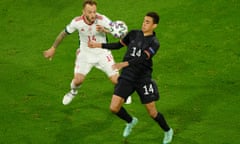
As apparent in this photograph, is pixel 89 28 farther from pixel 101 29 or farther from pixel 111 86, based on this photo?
pixel 111 86

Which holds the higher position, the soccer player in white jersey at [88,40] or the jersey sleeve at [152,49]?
the jersey sleeve at [152,49]

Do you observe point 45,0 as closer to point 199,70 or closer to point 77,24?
point 199,70

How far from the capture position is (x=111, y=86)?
1575 cm

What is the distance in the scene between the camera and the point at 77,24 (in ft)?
43.2

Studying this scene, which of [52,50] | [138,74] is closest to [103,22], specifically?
[52,50]

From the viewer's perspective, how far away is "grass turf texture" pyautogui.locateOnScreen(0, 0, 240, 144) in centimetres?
1262

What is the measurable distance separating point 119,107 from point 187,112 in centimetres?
287

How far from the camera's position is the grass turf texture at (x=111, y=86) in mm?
12625

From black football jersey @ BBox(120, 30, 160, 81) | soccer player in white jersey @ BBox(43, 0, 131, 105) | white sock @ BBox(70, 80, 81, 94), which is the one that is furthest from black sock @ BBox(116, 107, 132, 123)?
white sock @ BBox(70, 80, 81, 94)

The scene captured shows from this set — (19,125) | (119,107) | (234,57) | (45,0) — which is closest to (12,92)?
(19,125)

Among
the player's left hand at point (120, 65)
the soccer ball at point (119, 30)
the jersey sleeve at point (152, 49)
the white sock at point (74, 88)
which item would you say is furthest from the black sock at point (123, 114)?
the white sock at point (74, 88)

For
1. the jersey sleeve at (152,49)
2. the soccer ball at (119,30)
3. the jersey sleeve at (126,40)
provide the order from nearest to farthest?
the jersey sleeve at (152,49), the jersey sleeve at (126,40), the soccer ball at (119,30)

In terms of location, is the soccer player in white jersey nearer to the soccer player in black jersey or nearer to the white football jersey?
the white football jersey

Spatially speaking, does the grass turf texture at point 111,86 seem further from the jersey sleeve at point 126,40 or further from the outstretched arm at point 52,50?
the jersey sleeve at point 126,40
